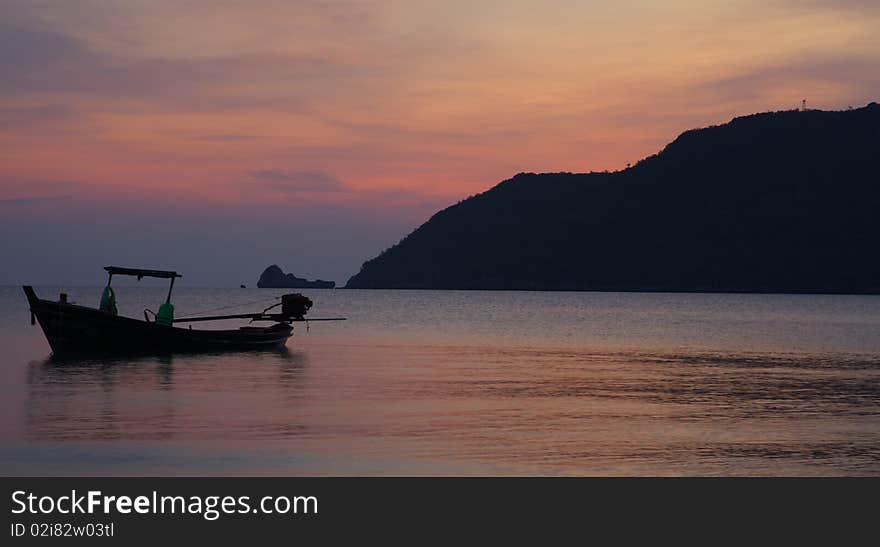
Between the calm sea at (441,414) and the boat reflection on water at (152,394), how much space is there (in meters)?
0.09

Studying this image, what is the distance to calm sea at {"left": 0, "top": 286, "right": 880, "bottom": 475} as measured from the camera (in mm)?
22891

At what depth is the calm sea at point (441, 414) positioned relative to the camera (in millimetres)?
22891

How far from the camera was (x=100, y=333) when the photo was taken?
50.2 metres
